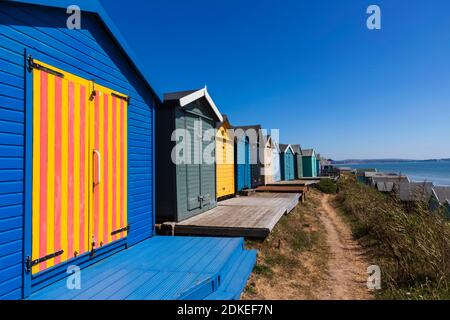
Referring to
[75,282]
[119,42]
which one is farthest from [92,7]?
[75,282]

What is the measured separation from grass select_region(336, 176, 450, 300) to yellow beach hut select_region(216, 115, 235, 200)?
5.82 metres

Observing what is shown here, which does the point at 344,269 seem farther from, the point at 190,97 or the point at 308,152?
the point at 308,152

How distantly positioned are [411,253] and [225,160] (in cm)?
823

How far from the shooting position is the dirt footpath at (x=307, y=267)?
17.0 feet

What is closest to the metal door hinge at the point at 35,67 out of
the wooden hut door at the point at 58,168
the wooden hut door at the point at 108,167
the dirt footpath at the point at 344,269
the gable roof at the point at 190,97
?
the wooden hut door at the point at 58,168

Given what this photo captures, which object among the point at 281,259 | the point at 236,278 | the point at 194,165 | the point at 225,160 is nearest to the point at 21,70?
the point at 236,278

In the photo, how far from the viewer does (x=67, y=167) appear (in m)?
3.76

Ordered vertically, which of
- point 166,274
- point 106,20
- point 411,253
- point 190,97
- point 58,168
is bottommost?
point 411,253

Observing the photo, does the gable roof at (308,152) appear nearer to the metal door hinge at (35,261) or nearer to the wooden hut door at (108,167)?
the wooden hut door at (108,167)

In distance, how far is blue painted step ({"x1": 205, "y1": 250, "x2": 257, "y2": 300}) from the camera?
12.5ft

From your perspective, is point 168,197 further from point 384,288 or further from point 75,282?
point 384,288

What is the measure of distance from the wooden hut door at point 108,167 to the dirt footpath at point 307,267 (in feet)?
8.25
